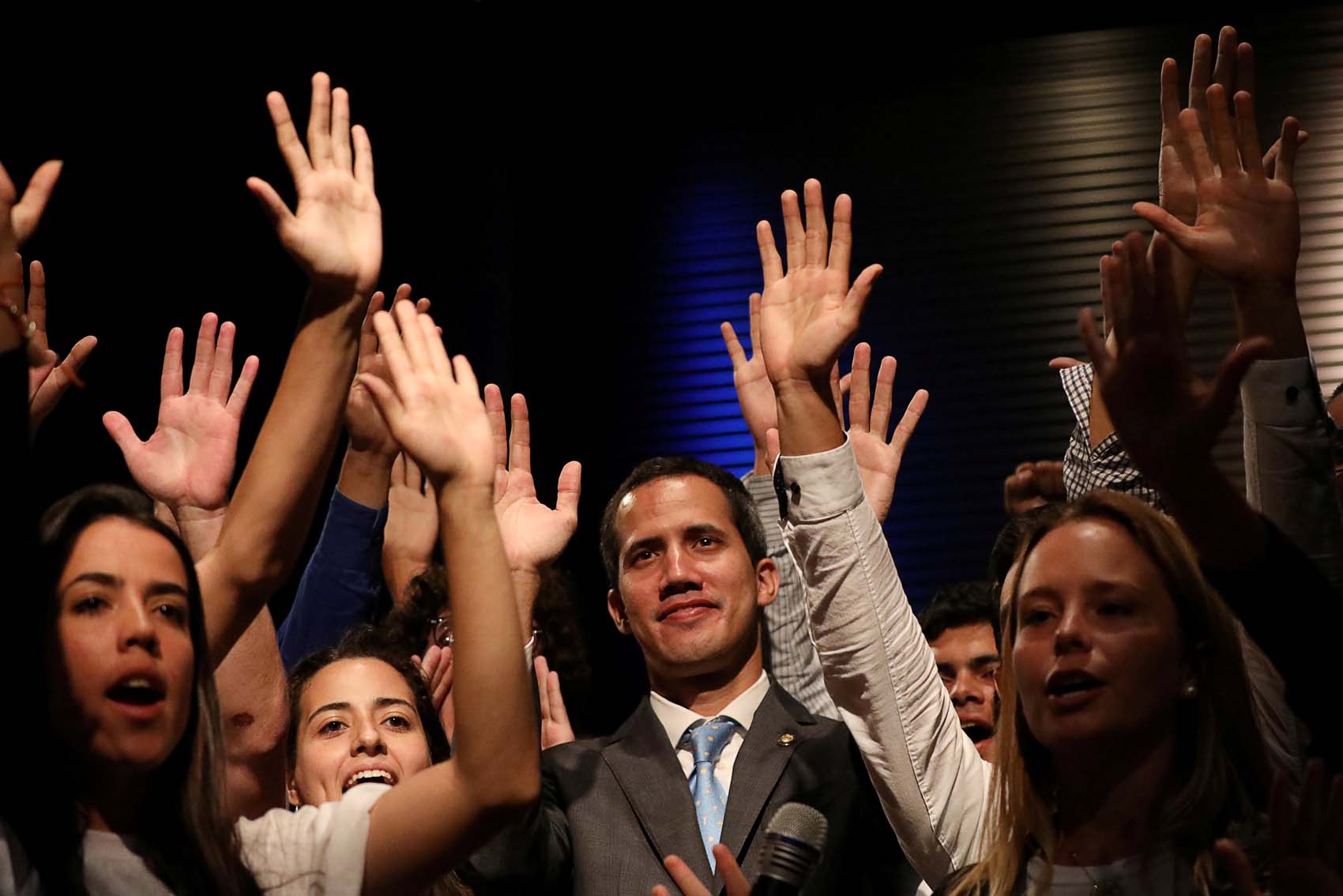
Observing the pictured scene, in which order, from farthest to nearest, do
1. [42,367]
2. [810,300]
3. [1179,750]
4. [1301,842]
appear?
[810,300] → [42,367] → [1179,750] → [1301,842]

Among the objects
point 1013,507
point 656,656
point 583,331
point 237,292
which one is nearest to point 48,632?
point 656,656

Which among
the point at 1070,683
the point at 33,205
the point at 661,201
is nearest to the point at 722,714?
the point at 1070,683

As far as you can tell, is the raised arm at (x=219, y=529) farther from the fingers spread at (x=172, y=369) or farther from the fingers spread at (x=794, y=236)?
the fingers spread at (x=794, y=236)

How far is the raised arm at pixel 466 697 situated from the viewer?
57.9 inches

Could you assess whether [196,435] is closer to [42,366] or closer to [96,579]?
[42,366]

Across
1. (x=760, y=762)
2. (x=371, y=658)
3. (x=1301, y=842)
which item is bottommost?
(x=1301, y=842)

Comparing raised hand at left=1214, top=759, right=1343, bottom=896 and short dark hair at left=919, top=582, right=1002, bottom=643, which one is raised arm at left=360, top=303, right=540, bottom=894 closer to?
raised hand at left=1214, top=759, right=1343, bottom=896

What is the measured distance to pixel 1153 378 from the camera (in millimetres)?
1525

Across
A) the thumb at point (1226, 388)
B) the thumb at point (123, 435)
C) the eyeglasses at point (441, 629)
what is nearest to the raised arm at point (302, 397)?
the thumb at point (123, 435)

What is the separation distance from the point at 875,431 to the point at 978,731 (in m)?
0.55

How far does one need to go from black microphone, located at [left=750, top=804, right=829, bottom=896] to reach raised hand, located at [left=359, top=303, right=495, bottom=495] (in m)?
0.42

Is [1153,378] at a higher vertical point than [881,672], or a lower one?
higher

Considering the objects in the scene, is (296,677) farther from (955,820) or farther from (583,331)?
(583,331)

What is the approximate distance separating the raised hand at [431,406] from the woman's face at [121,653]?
0.88 ft
